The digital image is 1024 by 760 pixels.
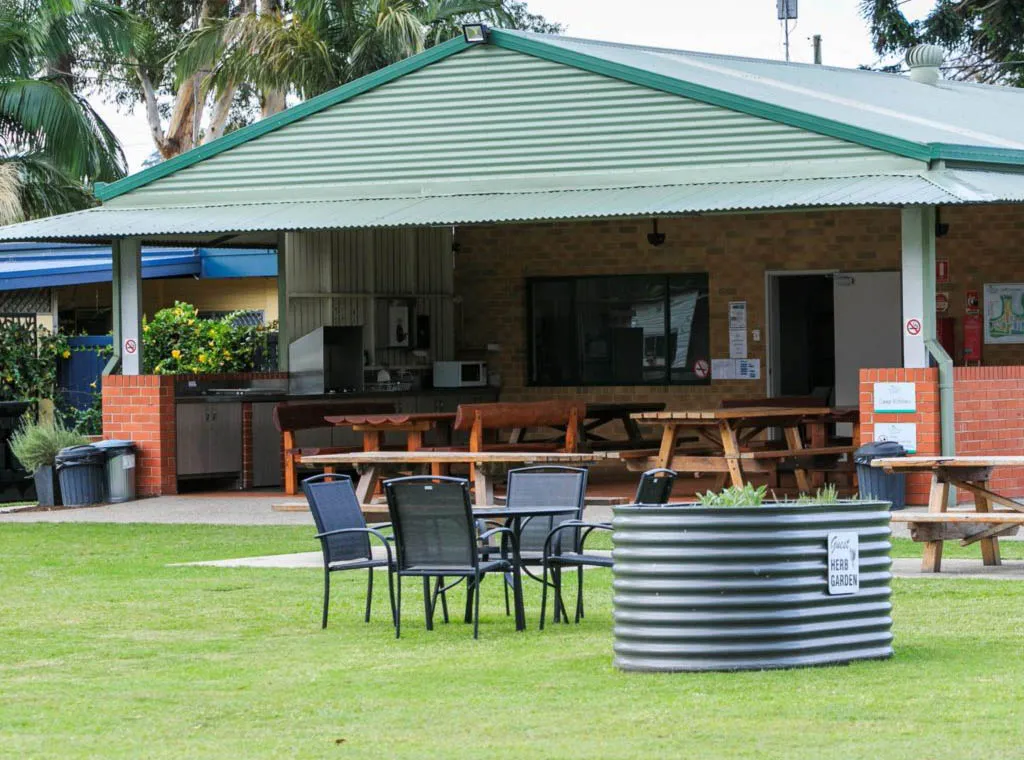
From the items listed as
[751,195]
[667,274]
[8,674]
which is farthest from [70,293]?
[8,674]

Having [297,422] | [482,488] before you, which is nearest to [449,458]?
[482,488]

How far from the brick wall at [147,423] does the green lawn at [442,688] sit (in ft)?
25.4

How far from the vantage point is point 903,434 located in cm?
1669

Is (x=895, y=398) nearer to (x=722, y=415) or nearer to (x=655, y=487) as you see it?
(x=722, y=415)

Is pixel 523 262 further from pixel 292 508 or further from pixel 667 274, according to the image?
pixel 292 508

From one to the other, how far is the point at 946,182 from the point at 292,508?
6158 mm

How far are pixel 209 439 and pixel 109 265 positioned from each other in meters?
5.20

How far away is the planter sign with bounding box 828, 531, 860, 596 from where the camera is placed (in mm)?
8586

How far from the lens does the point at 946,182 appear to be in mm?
16250

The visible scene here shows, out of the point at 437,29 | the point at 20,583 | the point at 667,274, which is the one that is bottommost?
the point at 20,583

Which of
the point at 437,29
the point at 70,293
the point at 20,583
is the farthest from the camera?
the point at 437,29

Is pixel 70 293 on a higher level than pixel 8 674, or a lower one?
higher

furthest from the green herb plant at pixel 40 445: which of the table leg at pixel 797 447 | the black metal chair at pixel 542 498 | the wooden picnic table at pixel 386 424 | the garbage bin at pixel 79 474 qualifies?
the black metal chair at pixel 542 498

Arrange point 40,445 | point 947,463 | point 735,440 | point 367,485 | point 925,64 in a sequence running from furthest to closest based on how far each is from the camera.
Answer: point 925,64 → point 40,445 → point 735,440 → point 367,485 → point 947,463
